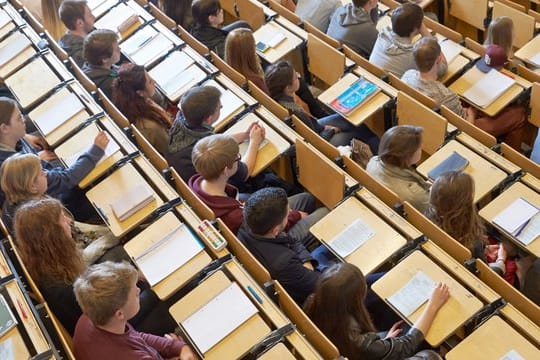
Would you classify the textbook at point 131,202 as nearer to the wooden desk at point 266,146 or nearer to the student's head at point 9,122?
the wooden desk at point 266,146

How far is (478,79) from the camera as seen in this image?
452 cm

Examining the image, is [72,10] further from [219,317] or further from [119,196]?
[219,317]

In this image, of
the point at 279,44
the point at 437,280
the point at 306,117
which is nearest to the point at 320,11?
the point at 279,44

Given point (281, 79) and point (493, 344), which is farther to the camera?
point (281, 79)

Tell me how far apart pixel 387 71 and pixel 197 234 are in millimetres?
2170

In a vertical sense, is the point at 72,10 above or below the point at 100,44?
above

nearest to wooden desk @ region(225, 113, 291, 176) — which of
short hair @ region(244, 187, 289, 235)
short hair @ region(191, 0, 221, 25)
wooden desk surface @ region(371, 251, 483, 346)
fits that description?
short hair @ region(244, 187, 289, 235)

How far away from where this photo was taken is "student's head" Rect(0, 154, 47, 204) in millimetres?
3479

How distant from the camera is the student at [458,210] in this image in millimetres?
3221

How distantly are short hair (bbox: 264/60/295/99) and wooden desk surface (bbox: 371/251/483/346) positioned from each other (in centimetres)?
177

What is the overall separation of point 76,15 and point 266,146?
2.32 metres

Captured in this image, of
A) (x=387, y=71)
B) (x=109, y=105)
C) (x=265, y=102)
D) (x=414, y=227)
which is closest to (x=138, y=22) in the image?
(x=109, y=105)

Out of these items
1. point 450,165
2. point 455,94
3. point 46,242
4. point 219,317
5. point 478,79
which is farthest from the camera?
point 478,79

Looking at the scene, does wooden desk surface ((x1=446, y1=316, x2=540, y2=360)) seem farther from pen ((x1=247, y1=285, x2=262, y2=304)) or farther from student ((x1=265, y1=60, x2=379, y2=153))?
student ((x1=265, y1=60, x2=379, y2=153))
